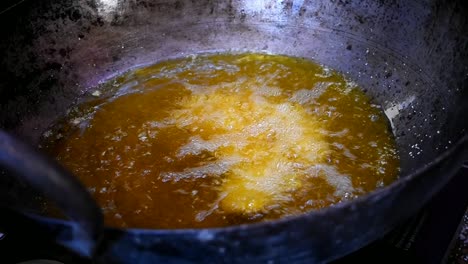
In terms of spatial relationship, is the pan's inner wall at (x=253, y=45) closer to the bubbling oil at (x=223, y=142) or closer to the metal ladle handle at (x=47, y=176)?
the bubbling oil at (x=223, y=142)

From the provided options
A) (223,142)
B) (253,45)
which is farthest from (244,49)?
(223,142)

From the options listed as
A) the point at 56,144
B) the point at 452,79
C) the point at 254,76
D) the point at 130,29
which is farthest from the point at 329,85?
the point at 56,144

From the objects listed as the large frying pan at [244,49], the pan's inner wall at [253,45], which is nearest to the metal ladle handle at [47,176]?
the large frying pan at [244,49]

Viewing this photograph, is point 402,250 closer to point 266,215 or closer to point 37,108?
point 266,215

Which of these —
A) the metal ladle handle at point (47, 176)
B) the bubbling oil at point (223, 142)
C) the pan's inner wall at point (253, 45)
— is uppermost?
the metal ladle handle at point (47, 176)

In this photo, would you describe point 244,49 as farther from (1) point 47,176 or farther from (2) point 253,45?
(1) point 47,176
